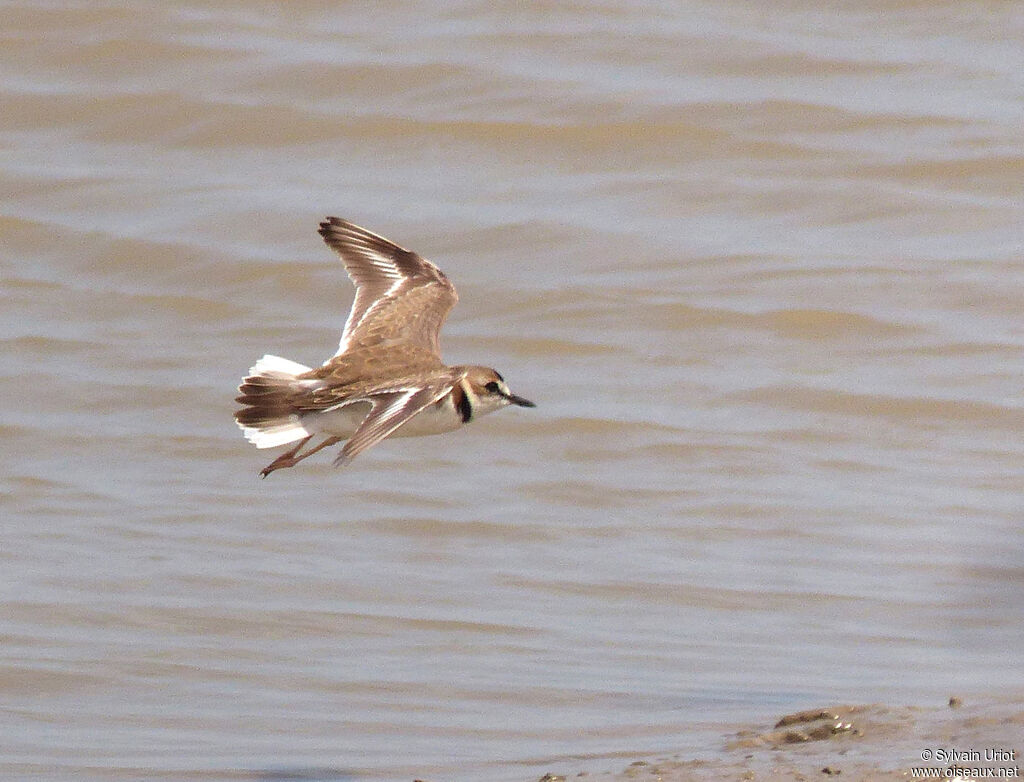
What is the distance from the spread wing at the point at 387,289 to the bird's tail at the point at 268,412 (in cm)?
73

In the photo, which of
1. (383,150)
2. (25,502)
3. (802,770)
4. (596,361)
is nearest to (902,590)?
(802,770)

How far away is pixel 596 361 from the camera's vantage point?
9.57 m

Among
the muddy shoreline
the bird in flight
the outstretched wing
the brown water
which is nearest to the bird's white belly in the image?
the bird in flight

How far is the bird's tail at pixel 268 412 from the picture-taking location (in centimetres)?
607

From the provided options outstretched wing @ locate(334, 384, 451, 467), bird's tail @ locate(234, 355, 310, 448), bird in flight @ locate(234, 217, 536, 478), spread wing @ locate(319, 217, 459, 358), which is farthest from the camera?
spread wing @ locate(319, 217, 459, 358)

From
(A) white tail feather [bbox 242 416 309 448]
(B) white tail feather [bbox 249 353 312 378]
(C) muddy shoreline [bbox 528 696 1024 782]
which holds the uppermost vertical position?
(B) white tail feather [bbox 249 353 312 378]

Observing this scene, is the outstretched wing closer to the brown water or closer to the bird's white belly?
the bird's white belly

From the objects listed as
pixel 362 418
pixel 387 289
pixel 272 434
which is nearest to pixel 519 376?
pixel 387 289

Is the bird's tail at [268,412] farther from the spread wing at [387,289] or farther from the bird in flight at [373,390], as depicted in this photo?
the spread wing at [387,289]

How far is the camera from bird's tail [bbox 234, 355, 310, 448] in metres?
6.07

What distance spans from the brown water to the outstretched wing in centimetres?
96

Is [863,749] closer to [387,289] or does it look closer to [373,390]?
[373,390]

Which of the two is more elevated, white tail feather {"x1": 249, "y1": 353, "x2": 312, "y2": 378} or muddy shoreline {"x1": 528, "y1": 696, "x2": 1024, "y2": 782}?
white tail feather {"x1": 249, "y1": 353, "x2": 312, "y2": 378}

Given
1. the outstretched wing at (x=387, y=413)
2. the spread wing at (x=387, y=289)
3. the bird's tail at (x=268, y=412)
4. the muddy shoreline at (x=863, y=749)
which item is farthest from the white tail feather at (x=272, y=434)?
the muddy shoreline at (x=863, y=749)
